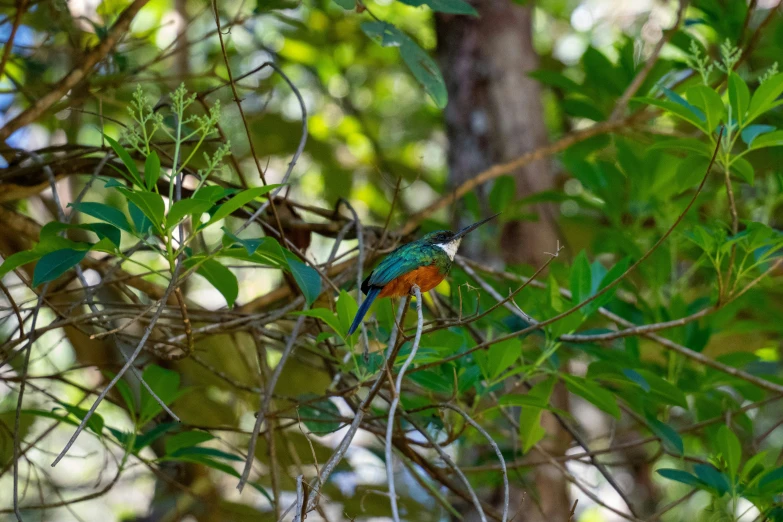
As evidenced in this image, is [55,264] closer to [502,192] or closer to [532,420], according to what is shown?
[532,420]

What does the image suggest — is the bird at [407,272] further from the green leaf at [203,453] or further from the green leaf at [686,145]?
the green leaf at [203,453]

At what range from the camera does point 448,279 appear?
2617mm

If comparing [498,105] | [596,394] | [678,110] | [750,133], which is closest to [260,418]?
[596,394]

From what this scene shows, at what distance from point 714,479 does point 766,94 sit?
0.97 metres

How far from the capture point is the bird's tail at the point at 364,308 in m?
1.68

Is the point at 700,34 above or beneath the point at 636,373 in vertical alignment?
above

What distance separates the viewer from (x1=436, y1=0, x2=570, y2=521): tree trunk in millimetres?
3381

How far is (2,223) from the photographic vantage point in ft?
7.19

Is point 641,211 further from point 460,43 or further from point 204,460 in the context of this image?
point 204,460

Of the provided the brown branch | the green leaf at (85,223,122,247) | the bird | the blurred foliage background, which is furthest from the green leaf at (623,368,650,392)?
the brown branch

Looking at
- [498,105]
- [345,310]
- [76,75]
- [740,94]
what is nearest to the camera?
[345,310]

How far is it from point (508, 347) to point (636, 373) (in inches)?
14.6

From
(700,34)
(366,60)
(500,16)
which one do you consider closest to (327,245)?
(366,60)

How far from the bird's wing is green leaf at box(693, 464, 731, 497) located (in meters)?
0.90
